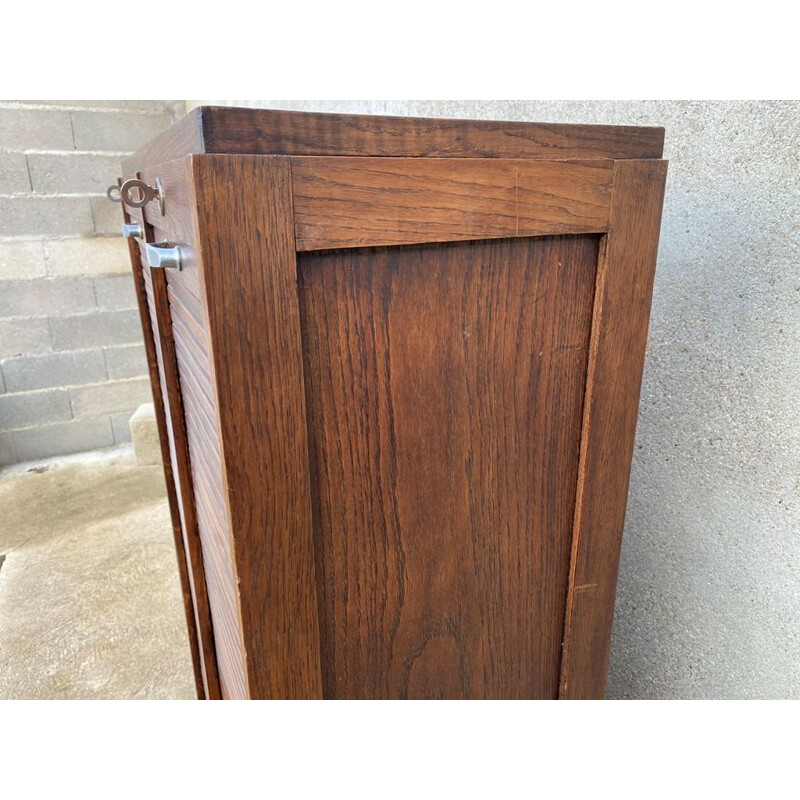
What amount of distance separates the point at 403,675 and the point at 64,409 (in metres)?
2.89

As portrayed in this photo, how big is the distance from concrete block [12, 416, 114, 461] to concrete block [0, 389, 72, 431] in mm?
40

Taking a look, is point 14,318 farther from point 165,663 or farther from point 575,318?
point 575,318

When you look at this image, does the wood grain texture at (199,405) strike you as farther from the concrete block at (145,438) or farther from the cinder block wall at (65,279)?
the cinder block wall at (65,279)

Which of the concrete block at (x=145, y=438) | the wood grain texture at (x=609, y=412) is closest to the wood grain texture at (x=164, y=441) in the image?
the wood grain texture at (x=609, y=412)

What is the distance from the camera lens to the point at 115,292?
2941mm

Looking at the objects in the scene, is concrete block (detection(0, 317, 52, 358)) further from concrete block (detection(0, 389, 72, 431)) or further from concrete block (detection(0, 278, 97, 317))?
concrete block (detection(0, 389, 72, 431))

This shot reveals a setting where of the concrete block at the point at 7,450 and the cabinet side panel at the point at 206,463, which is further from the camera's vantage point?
the concrete block at the point at 7,450

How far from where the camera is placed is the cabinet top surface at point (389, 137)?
0.41 metres

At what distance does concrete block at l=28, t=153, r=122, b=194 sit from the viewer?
270 cm

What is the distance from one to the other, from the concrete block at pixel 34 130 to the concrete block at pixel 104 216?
24 cm

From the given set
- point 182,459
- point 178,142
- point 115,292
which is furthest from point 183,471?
point 115,292

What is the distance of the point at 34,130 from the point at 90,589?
1970 mm

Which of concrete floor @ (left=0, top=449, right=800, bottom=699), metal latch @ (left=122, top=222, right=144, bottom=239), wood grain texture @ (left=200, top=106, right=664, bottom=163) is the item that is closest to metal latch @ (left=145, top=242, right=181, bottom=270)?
wood grain texture @ (left=200, top=106, right=664, bottom=163)

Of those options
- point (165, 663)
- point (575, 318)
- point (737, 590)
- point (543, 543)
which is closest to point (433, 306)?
point (575, 318)
